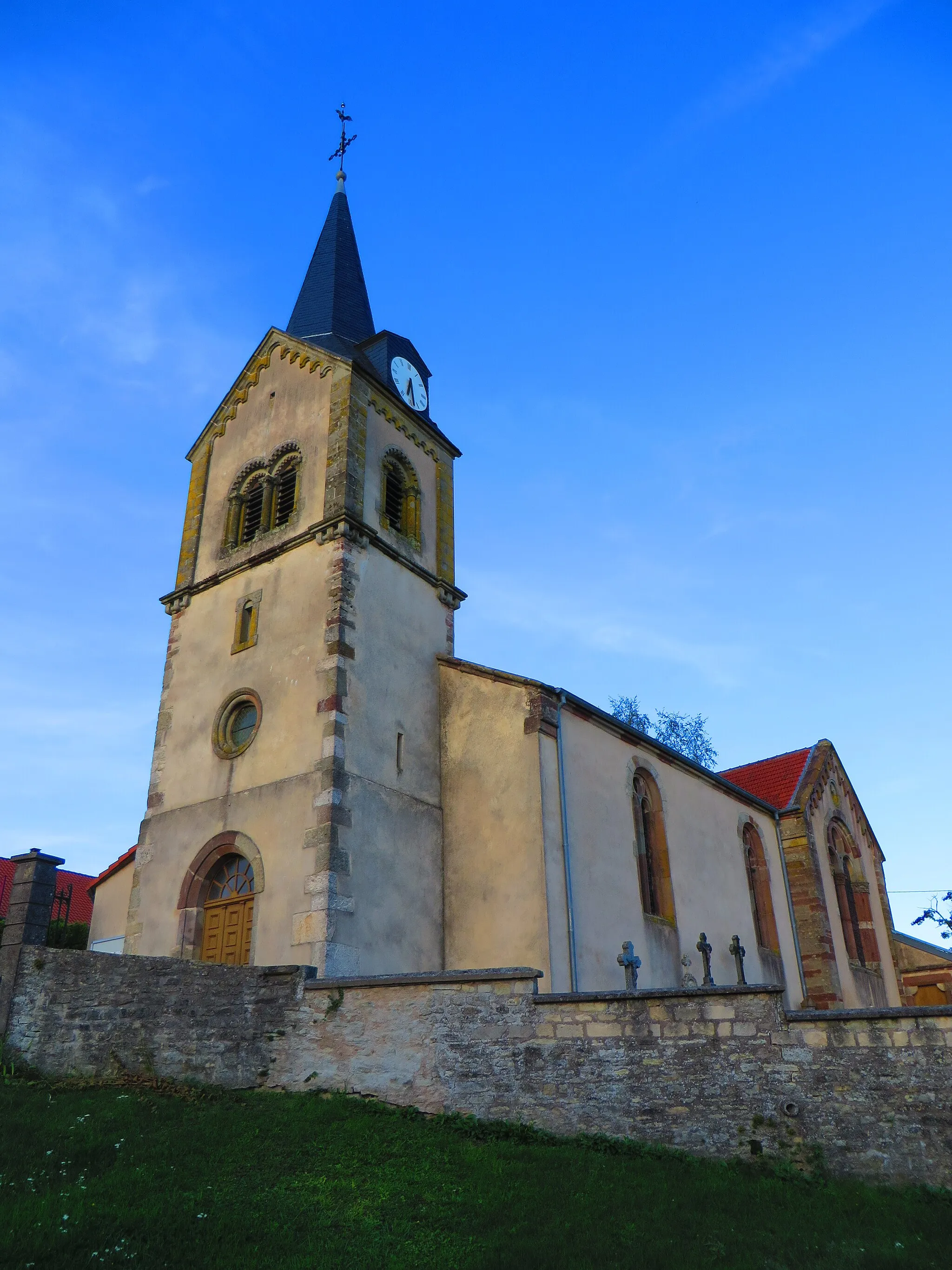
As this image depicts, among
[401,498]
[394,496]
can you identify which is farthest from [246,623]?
[401,498]

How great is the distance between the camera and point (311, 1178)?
8.00 meters

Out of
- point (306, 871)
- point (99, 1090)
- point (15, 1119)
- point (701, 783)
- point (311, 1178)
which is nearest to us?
point (311, 1178)

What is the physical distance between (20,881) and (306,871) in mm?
3853

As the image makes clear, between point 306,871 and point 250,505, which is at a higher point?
point 250,505

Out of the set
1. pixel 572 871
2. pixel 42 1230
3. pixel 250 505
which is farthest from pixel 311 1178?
pixel 250 505

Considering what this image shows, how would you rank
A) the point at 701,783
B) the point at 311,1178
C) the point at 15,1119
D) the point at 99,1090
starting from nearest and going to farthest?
the point at 311,1178 → the point at 15,1119 → the point at 99,1090 → the point at 701,783

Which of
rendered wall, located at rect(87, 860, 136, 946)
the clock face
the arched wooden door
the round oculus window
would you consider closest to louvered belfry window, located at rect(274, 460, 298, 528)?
the clock face

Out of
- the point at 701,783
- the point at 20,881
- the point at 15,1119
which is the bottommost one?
A: the point at 15,1119

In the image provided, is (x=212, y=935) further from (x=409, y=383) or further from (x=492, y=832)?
(x=409, y=383)

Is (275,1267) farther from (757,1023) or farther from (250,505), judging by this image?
(250,505)

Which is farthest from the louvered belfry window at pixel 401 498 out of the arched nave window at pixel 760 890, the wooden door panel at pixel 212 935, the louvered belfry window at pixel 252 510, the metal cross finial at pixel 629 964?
the arched nave window at pixel 760 890

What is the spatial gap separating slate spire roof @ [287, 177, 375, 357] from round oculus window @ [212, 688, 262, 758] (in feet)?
26.7

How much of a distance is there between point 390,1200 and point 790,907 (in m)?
17.4

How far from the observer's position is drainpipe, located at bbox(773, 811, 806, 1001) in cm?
2223
